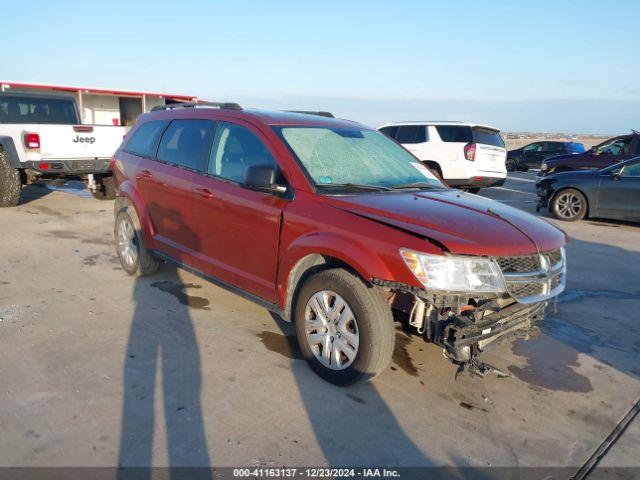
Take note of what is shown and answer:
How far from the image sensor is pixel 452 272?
2961 mm

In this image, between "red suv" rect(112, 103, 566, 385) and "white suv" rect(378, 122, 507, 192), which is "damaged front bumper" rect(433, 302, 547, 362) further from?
"white suv" rect(378, 122, 507, 192)

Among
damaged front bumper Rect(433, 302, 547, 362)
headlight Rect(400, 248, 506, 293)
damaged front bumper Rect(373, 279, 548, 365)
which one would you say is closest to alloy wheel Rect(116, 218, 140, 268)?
damaged front bumper Rect(373, 279, 548, 365)

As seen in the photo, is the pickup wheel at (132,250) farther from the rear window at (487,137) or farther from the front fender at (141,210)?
the rear window at (487,137)

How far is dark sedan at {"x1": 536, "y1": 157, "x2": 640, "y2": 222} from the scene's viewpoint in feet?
32.0

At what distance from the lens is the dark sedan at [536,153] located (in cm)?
2323

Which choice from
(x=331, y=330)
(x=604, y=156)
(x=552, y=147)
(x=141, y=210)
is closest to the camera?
(x=331, y=330)

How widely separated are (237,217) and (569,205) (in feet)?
28.5

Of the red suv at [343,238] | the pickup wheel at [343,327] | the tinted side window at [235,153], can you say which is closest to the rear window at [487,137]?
the red suv at [343,238]

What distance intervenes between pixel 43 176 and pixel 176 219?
20.6 feet

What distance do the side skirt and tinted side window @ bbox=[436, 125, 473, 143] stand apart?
879 centimetres

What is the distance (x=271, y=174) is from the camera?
357 cm

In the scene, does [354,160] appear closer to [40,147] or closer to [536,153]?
[40,147]

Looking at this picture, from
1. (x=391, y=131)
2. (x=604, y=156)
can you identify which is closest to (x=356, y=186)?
(x=391, y=131)

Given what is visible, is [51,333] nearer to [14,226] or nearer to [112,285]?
[112,285]
